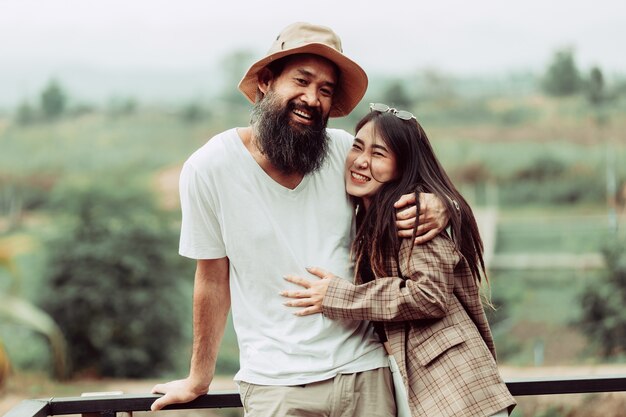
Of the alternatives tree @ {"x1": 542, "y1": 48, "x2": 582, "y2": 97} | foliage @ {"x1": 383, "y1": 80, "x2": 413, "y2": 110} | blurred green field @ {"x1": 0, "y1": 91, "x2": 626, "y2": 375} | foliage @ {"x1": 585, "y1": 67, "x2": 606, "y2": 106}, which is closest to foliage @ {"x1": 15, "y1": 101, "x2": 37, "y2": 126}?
blurred green field @ {"x1": 0, "y1": 91, "x2": 626, "y2": 375}

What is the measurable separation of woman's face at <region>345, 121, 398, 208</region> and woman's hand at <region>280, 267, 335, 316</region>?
0.18m

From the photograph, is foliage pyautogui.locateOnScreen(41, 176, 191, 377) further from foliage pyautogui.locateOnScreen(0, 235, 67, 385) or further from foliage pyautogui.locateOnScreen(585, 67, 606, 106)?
foliage pyautogui.locateOnScreen(585, 67, 606, 106)

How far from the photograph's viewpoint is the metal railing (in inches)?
73.2

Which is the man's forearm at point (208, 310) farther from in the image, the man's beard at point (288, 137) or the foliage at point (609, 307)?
the foliage at point (609, 307)

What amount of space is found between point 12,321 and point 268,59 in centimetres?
469

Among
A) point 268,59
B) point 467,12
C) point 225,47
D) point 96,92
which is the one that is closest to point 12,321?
point 96,92

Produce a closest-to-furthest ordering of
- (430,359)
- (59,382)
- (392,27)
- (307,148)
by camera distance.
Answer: (430,359) < (307,148) < (59,382) < (392,27)

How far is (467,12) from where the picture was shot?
660cm

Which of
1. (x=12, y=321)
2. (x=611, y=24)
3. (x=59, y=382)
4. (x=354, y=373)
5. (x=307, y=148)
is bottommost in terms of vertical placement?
(x=59, y=382)

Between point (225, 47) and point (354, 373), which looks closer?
point (354, 373)

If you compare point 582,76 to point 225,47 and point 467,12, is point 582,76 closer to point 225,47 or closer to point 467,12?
point 467,12

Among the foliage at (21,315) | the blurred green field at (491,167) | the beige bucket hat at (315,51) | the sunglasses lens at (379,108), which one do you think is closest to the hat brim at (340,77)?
the beige bucket hat at (315,51)

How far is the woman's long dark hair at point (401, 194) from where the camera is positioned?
183cm

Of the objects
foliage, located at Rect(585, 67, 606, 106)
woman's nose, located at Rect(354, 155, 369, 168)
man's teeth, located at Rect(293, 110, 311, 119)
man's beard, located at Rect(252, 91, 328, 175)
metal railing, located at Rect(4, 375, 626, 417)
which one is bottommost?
metal railing, located at Rect(4, 375, 626, 417)
